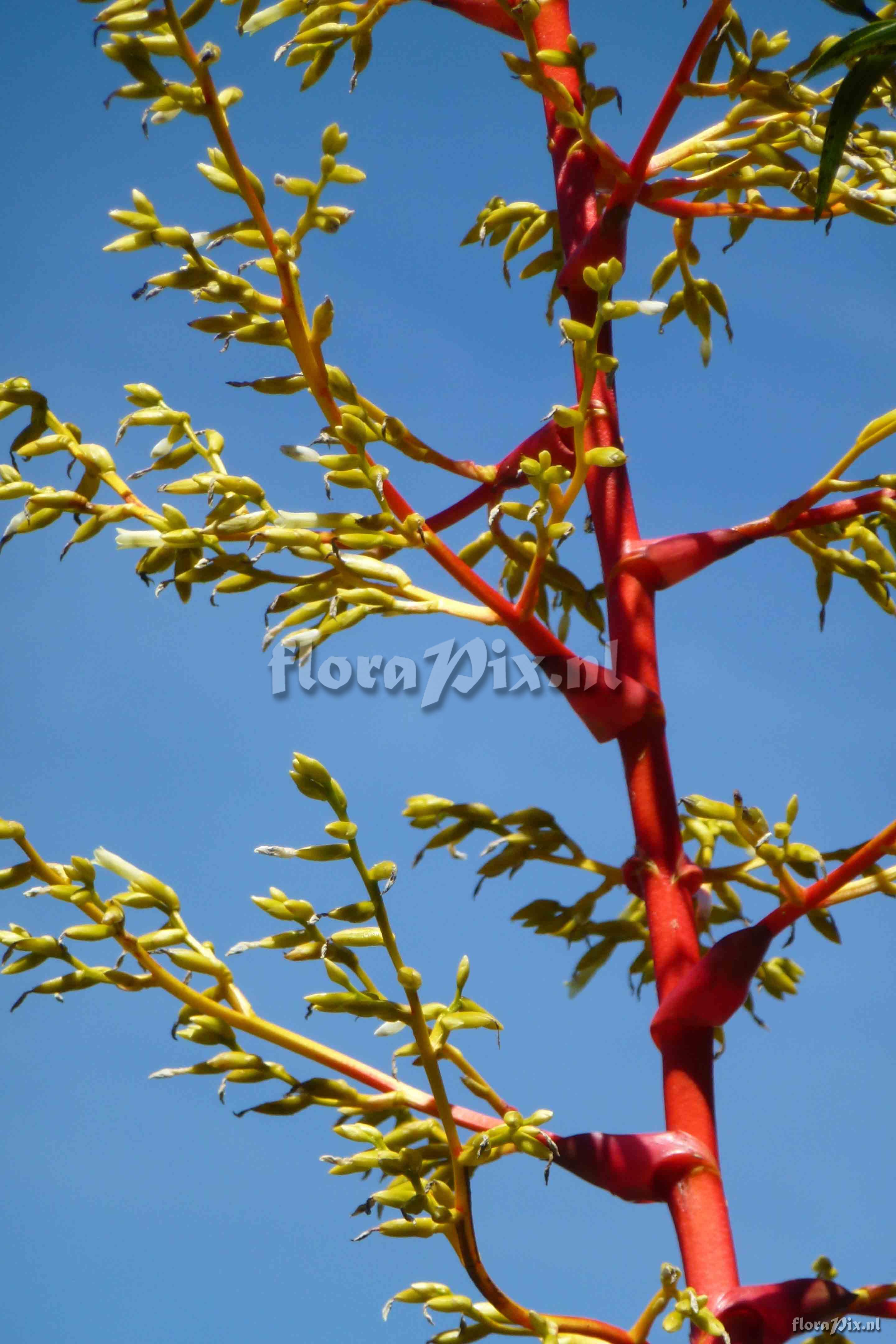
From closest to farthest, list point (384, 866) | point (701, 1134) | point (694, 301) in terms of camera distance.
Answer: point (384, 866), point (701, 1134), point (694, 301)

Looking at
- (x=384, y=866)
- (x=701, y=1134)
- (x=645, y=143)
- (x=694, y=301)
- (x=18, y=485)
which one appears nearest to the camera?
(x=384, y=866)

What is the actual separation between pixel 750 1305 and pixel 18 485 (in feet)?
7.68

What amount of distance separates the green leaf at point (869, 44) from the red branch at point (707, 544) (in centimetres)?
129

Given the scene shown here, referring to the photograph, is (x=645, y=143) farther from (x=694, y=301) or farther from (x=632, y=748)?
(x=632, y=748)

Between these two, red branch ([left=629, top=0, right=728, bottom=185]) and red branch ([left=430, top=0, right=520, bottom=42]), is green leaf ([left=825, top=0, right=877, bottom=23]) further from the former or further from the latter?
red branch ([left=430, top=0, right=520, bottom=42])

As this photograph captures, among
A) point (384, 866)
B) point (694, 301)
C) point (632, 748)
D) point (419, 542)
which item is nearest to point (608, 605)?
point (632, 748)

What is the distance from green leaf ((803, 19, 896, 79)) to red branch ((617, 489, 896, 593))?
129 cm

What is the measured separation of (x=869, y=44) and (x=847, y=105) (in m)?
0.09

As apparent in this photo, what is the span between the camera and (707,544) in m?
3.10

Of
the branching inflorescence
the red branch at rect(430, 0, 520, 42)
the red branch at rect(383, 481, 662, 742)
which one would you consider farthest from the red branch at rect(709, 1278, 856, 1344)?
the red branch at rect(430, 0, 520, 42)

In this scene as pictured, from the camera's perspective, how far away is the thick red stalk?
8.58 ft

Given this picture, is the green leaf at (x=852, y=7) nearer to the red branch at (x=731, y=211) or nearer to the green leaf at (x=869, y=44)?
the green leaf at (x=869, y=44)

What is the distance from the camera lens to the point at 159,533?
2.81 m

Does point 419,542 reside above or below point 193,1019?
above
